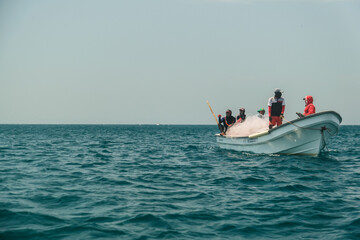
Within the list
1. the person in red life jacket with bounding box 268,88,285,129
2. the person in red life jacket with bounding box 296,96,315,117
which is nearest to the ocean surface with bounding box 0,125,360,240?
the person in red life jacket with bounding box 296,96,315,117

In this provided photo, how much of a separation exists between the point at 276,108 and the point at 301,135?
1.51 meters

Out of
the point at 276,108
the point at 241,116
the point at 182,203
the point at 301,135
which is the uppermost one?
the point at 276,108

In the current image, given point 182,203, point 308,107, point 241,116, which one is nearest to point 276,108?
point 308,107

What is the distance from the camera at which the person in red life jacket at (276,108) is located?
14602mm

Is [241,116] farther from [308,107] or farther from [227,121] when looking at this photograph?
[308,107]

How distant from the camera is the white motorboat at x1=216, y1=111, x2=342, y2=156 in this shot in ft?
45.5

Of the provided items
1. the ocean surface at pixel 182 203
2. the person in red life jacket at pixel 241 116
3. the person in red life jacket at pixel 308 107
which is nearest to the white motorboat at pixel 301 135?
the person in red life jacket at pixel 308 107

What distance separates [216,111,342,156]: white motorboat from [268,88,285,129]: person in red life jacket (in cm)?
55

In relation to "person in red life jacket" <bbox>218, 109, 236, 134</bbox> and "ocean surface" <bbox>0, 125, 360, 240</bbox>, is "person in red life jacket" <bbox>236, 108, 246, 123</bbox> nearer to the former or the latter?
"person in red life jacket" <bbox>218, 109, 236, 134</bbox>

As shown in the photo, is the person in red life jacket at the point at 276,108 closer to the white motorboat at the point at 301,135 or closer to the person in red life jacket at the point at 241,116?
the white motorboat at the point at 301,135

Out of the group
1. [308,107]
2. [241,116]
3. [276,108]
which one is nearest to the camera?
[308,107]

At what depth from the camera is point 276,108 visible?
1485cm

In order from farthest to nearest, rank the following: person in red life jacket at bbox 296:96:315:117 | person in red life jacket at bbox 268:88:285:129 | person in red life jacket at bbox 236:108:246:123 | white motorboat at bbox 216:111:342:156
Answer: person in red life jacket at bbox 236:108:246:123
person in red life jacket at bbox 268:88:285:129
person in red life jacket at bbox 296:96:315:117
white motorboat at bbox 216:111:342:156

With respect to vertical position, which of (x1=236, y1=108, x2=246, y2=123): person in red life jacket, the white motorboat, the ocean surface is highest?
(x1=236, y1=108, x2=246, y2=123): person in red life jacket
